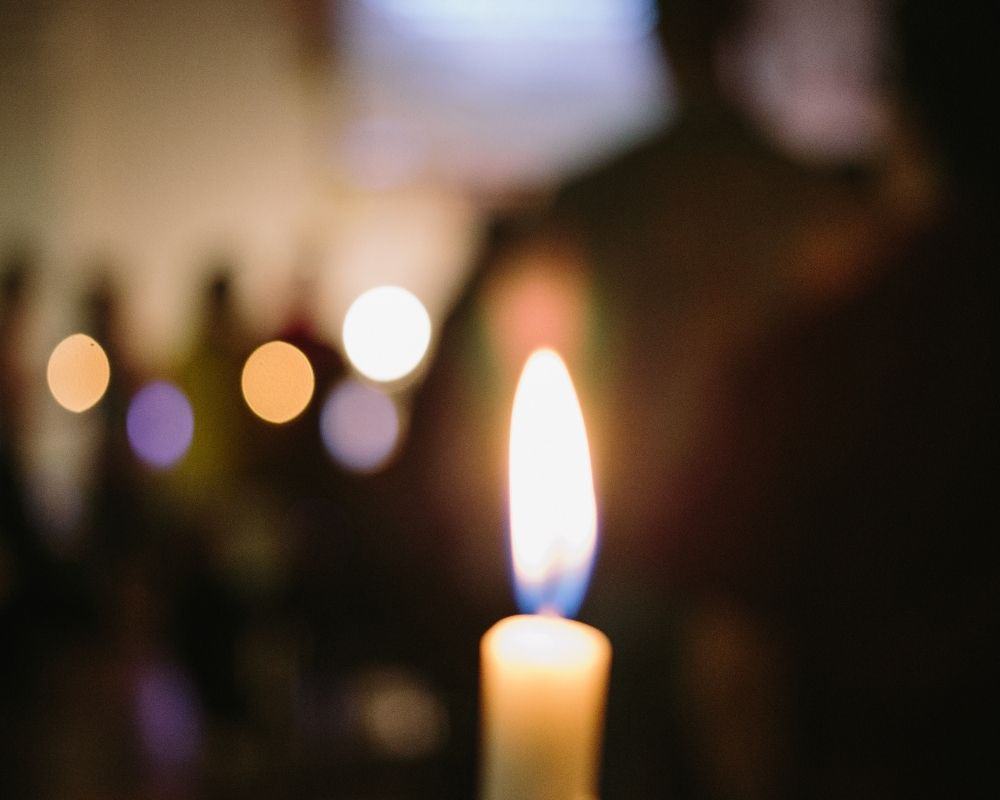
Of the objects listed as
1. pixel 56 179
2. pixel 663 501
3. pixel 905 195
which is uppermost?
pixel 56 179

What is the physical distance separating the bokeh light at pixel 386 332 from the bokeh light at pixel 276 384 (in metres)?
0.84

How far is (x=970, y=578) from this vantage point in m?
0.54

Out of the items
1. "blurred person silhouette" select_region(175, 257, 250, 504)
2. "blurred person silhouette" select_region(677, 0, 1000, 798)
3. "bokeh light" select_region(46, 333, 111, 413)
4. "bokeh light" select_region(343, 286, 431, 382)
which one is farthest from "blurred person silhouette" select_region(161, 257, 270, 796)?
"bokeh light" select_region(343, 286, 431, 382)

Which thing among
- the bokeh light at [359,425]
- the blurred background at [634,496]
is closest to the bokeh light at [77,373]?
the blurred background at [634,496]

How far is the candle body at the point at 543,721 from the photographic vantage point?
0.51 ft

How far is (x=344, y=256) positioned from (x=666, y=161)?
1.57 metres

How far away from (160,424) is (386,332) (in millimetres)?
1234

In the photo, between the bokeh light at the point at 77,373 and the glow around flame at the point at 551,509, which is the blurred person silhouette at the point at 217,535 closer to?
the bokeh light at the point at 77,373

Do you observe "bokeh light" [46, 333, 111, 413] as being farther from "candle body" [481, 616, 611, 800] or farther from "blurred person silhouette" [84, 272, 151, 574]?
"candle body" [481, 616, 611, 800]

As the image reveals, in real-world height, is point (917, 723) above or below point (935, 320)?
below

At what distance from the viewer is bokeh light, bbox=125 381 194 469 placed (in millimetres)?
1016

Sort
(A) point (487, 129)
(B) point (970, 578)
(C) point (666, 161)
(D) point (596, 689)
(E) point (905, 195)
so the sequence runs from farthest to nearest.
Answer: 1. (A) point (487, 129)
2. (C) point (666, 161)
3. (E) point (905, 195)
4. (B) point (970, 578)
5. (D) point (596, 689)

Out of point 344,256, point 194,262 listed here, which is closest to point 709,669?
point 194,262

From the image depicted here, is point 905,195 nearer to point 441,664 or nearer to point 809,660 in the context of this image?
point 809,660
